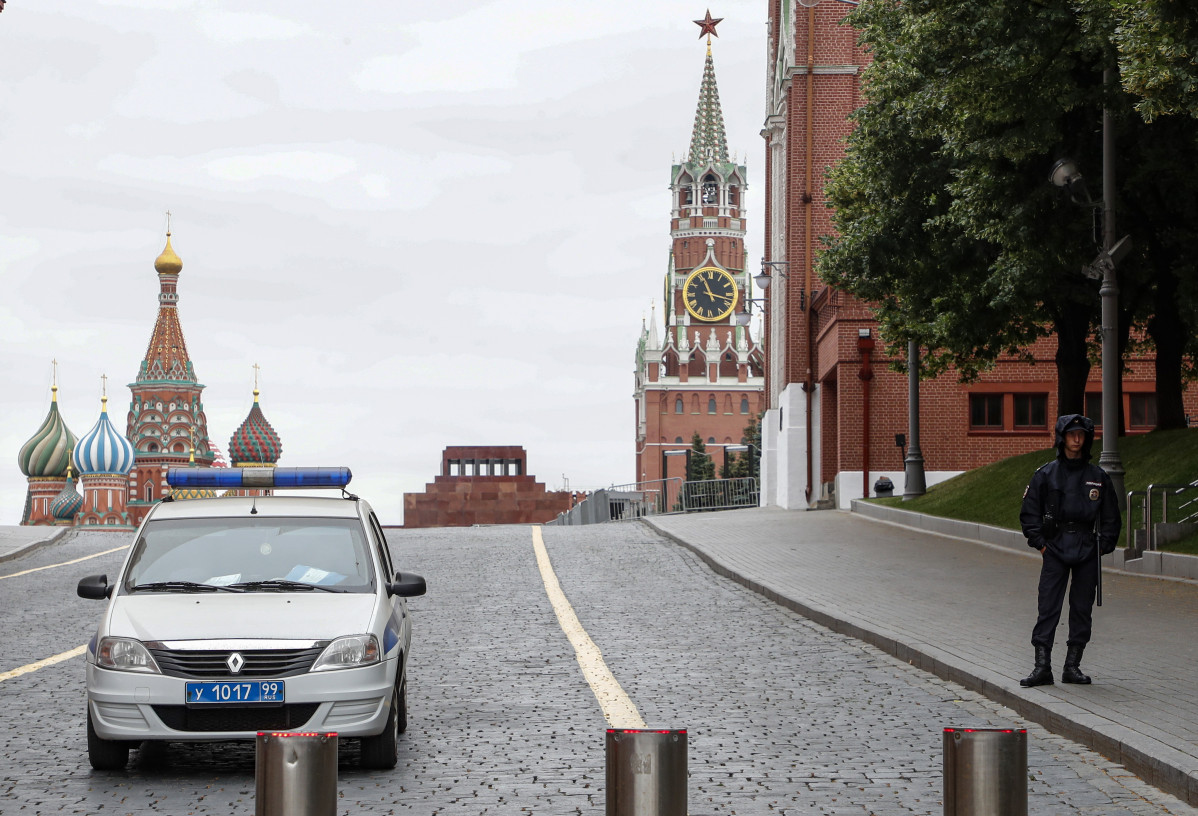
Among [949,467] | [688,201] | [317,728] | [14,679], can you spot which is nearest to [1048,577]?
[317,728]

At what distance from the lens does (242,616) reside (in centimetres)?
748

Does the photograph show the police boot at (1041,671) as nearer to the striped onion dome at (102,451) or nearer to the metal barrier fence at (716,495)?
the metal barrier fence at (716,495)

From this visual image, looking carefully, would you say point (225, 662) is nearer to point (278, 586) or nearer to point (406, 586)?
point (278, 586)

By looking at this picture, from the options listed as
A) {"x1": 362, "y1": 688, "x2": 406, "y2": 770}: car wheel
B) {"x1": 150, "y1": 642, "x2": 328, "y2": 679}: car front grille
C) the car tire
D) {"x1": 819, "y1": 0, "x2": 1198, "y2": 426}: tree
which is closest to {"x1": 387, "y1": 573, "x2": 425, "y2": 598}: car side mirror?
the car tire

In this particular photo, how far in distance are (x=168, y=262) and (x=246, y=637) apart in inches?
6845

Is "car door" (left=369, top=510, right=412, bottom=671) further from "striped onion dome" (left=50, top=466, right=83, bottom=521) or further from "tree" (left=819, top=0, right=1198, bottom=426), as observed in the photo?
"striped onion dome" (left=50, top=466, right=83, bottom=521)

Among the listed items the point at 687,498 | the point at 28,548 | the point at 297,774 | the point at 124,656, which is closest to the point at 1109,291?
the point at 124,656

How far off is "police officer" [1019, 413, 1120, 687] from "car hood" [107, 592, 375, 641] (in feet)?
14.6

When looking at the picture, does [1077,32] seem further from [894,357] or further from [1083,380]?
[894,357]

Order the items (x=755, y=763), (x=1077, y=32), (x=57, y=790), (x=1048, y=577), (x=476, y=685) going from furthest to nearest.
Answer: (x=1077, y=32)
(x=476, y=685)
(x=1048, y=577)
(x=755, y=763)
(x=57, y=790)

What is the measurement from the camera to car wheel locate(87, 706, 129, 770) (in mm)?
7559

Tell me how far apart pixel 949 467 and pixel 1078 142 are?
1659 cm

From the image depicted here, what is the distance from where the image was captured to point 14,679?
11.2m

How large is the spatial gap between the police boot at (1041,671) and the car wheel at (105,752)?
18.0 ft
